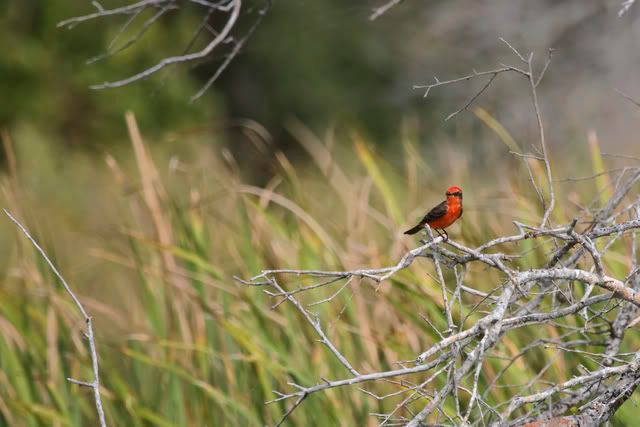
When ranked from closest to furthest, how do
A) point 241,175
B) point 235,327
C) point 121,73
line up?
1. point 235,327
2. point 241,175
3. point 121,73

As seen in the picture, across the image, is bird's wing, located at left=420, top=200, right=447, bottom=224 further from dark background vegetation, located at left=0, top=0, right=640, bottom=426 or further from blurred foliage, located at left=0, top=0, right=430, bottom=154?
blurred foliage, located at left=0, top=0, right=430, bottom=154

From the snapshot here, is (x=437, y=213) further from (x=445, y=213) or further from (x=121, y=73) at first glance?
(x=121, y=73)

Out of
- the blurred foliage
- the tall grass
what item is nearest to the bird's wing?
the tall grass

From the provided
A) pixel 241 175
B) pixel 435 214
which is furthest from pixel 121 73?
pixel 435 214

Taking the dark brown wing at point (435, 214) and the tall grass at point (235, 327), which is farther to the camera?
the tall grass at point (235, 327)

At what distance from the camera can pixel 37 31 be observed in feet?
57.2

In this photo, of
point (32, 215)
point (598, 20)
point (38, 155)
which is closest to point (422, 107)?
point (38, 155)

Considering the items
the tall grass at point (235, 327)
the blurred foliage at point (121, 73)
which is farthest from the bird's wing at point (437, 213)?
the blurred foliage at point (121, 73)

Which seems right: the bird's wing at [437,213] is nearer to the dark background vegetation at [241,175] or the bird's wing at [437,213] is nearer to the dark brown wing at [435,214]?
the dark brown wing at [435,214]

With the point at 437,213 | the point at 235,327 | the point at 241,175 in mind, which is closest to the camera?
the point at 437,213

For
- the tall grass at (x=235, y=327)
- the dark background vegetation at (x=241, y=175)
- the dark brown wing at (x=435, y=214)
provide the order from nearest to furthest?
the dark brown wing at (x=435, y=214) < the tall grass at (x=235, y=327) < the dark background vegetation at (x=241, y=175)

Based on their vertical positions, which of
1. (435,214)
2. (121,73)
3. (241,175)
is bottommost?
(121,73)

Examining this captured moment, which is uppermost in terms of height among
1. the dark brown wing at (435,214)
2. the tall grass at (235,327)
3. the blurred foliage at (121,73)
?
the dark brown wing at (435,214)

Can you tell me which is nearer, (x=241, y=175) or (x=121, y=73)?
(x=241, y=175)
